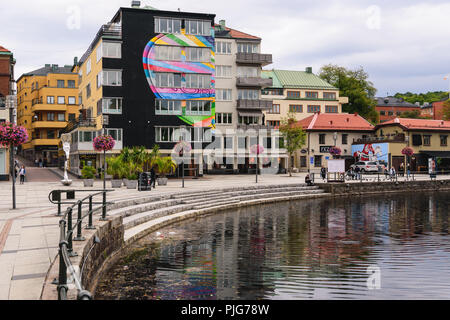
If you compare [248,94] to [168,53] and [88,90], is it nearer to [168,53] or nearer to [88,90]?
[168,53]

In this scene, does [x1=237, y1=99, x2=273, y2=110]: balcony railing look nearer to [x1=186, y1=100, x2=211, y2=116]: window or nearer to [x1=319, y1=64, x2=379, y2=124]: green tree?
[x1=186, y1=100, x2=211, y2=116]: window

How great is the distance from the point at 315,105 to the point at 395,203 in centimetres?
5014

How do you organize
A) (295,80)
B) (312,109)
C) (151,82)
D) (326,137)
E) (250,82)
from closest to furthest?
(151,82)
(250,82)
(326,137)
(312,109)
(295,80)

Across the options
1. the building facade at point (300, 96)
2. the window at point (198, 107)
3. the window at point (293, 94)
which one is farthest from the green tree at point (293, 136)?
the window at point (293, 94)

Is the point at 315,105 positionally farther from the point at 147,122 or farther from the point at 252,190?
the point at 252,190

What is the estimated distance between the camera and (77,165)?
50688 millimetres

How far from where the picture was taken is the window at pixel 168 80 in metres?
50.4

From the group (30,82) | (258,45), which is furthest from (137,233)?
(30,82)

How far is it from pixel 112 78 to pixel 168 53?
689 centimetres

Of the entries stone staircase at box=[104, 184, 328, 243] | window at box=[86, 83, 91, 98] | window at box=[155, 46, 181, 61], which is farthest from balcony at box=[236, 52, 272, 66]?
stone staircase at box=[104, 184, 328, 243]

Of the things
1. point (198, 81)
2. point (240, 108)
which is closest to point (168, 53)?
point (198, 81)

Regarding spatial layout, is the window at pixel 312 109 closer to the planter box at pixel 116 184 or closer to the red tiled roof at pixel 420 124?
the red tiled roof at pixel 420 124

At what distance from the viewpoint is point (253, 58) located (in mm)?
62812
